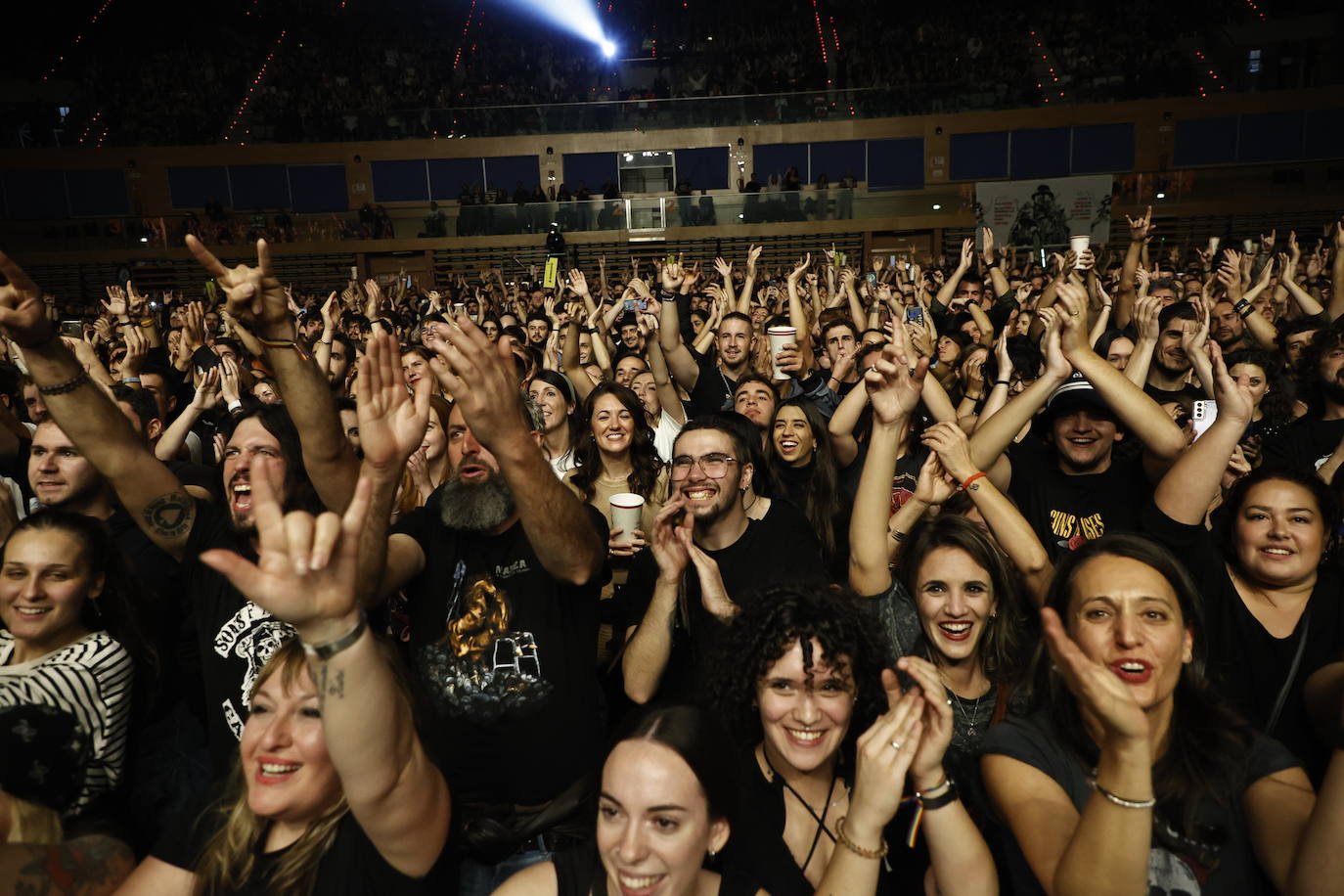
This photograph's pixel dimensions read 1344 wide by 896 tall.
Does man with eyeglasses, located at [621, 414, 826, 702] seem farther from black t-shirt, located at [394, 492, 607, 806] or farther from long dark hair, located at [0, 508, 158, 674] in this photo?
long dark hair, located at [0, 508, 158, 674]

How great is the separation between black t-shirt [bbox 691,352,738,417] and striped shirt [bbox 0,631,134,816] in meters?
3.67

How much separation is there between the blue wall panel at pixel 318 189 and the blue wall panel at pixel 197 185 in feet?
6.16

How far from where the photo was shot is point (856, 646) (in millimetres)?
2221

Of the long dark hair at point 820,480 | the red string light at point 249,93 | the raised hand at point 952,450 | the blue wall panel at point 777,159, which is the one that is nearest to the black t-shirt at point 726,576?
the raised hand at point 952,450

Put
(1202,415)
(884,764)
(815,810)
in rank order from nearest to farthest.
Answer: (884,764) → (815,810) → (1202,415)

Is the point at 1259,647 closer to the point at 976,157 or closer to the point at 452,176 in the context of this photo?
the point at 976,157

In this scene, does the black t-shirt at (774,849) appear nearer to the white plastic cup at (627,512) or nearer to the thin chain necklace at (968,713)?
the thin chain necklace at (968,713)

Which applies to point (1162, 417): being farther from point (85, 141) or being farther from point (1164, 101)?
point (85, 141)

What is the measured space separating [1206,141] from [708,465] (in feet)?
83.6

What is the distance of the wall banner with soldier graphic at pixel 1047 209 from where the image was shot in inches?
669

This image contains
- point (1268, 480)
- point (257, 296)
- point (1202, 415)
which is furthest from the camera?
point (1202, 415)

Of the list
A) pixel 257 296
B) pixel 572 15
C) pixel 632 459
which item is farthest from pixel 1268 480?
pixel 572 15

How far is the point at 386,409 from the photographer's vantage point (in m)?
2.20

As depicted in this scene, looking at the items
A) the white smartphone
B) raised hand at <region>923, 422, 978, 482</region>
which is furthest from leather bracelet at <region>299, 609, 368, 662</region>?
the white smartphone
